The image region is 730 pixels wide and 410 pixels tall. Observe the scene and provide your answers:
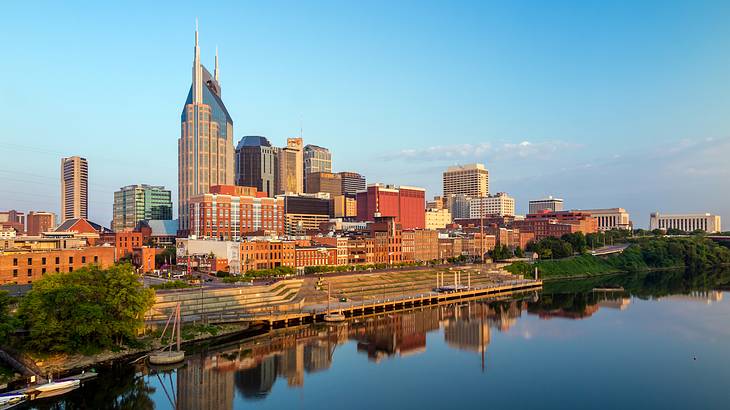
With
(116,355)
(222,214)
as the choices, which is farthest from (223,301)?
(222,214)

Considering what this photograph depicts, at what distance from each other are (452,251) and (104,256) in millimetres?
105189

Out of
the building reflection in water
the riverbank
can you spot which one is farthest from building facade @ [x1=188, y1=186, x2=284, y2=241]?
the riverbank

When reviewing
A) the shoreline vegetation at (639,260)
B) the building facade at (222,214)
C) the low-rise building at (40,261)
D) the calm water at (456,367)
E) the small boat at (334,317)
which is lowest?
the calm water at (456,367)

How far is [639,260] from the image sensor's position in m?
171

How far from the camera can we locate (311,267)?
117 m

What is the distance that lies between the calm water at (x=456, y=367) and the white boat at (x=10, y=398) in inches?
63.9

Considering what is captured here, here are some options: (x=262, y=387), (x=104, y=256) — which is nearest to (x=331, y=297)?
(x=104, y=256)

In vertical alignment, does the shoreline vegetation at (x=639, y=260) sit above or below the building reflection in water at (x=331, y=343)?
above

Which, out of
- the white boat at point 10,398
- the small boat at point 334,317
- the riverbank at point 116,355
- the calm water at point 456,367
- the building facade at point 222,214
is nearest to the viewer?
the white boat at point 10,398

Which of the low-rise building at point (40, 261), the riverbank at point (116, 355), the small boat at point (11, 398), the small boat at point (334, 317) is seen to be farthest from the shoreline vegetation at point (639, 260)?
the small boat at point (11, 398)

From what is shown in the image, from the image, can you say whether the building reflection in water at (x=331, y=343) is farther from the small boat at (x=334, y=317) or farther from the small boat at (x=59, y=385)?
the small boat at (x=59, y=385)

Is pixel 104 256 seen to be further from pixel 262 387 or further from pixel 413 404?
pixel 413 404

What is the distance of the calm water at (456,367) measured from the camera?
48.8 metres

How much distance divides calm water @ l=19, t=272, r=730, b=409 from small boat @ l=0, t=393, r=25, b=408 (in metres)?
1.62
